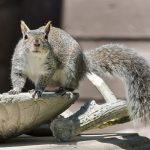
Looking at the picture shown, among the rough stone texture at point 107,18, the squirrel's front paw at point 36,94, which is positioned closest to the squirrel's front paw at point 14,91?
the squirrel's front paw at point 36,94

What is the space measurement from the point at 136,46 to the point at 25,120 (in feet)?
6.46

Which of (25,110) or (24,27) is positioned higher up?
(24,27)

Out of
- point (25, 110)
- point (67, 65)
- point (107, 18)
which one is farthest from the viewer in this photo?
point (107, 18)

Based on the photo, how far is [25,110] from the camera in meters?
2.27

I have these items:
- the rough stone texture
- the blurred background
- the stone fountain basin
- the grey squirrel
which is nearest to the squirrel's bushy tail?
the grey squirrel

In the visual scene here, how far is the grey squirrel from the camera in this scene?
253cm

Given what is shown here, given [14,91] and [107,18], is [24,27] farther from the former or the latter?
[107,18]

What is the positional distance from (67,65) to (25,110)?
447mm

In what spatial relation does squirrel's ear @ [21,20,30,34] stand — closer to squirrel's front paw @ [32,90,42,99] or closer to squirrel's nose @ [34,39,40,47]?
squirrel's nose @ [34,39,40,47]

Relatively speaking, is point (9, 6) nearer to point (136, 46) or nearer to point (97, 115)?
point (136, 46)

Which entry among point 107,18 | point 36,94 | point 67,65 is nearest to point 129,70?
point 67,65

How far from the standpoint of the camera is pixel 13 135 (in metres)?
2.37

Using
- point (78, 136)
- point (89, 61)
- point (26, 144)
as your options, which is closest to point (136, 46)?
point (89, 61)

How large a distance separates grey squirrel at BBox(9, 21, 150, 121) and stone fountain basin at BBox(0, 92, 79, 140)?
0.34 feet
